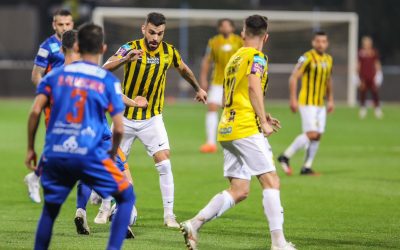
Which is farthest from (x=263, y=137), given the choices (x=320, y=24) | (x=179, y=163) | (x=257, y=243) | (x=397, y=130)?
(x=320, y=24)

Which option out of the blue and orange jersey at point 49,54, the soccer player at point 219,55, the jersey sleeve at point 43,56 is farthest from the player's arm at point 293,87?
the jersey sleeve at point 43,56

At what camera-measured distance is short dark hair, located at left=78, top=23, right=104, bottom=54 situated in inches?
292

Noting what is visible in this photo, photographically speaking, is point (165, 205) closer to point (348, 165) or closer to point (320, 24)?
point (348, 165)

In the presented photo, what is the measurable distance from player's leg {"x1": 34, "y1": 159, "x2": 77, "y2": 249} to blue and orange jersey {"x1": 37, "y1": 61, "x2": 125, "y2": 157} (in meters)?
0.15

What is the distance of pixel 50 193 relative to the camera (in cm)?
750

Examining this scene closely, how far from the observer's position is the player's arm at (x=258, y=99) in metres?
8.52

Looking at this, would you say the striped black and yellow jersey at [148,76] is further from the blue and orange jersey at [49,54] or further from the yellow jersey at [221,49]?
the yellow jersey at [221,49]

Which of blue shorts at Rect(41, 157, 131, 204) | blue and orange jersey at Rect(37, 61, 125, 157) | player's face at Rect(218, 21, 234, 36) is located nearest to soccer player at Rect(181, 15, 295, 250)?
blue shorts at Rect(41, 157, 131, 204)

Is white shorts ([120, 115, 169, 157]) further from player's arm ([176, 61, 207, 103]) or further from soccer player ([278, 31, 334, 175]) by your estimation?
soccer player ([278, 31, 334, 175])

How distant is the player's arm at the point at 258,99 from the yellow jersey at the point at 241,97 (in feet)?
0.20

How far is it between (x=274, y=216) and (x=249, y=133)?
2.44ft

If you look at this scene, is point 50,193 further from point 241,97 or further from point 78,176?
point 241,97

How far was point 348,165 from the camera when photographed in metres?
17.1

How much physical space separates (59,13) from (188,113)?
18585mm
